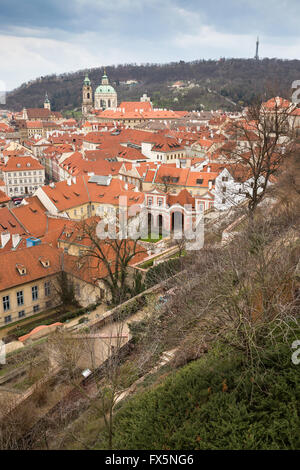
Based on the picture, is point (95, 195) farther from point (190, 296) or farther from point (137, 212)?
point (190, 296)

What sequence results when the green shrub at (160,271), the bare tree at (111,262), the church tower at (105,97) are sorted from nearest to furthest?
the green shrub at (160,271) → the bare tree at (111,262) → the church tower at (105,97)

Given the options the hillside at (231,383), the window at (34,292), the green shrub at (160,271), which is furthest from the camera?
the window at (34,292)

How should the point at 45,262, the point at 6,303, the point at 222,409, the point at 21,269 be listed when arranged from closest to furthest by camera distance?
the point at 222,409, the point at 6,303, the point at 21,269, the point at 45,262

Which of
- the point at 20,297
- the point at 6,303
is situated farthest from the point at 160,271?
the point at 6,303

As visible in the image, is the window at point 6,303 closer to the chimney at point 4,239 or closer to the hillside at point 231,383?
→ the chimney at point 4,239

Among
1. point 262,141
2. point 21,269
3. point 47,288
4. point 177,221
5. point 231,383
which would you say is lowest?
point 47,288

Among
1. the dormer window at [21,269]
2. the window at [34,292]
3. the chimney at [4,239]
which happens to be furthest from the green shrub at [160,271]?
the chimney at [4,239]

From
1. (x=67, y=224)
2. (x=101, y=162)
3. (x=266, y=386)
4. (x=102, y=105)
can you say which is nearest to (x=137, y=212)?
(x=67, y=224)

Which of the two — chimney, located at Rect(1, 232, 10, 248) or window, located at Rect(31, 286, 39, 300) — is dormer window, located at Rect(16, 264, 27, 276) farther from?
chimney, located at Rect(1, 232, 10, 248)

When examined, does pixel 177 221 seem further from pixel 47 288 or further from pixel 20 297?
pixel 20 297

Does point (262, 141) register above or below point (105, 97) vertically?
below

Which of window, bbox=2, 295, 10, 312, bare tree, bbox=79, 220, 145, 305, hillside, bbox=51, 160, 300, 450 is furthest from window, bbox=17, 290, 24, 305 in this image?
hillside, bbox=51, 160, 300, 450
